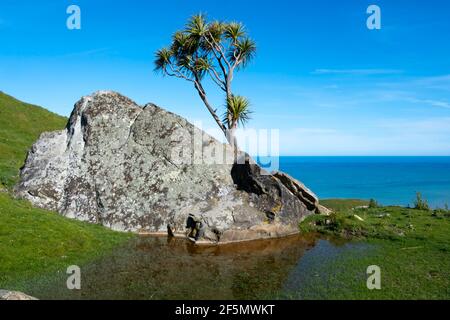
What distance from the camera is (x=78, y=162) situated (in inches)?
961

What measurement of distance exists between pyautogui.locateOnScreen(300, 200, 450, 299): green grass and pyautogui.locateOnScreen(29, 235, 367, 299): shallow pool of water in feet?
3.79

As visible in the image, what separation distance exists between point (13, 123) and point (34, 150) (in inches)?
935

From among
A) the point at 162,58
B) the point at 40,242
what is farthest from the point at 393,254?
the point at 162,58

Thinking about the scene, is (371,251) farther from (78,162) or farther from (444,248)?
(78,162)

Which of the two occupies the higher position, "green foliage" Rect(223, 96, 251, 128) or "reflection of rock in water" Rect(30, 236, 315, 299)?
"green foliage" Rect(223, 96, 251, 128)

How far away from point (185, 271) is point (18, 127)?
1535 inches

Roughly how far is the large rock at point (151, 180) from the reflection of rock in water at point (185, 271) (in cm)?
208

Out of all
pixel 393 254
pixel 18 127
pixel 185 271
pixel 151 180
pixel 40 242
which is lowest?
pixel 185 271

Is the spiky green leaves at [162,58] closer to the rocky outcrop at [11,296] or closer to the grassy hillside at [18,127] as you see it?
the grassy hillside at [18,127]

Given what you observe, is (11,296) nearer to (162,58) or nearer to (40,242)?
(40,242)

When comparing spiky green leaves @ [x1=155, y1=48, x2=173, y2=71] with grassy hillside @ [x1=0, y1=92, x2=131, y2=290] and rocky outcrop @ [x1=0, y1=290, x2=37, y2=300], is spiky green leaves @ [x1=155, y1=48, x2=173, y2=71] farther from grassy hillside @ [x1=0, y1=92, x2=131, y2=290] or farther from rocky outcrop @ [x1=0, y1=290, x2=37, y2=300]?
rocky outcrop @ [x1=0, y1=290, x2=37, y2=300]

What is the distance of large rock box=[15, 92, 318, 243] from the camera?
2209 cm

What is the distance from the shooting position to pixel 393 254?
17.4m

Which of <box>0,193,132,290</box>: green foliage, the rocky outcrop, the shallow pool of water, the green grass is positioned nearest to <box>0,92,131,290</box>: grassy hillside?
<box>0,193,132,290</box>: green foliage
